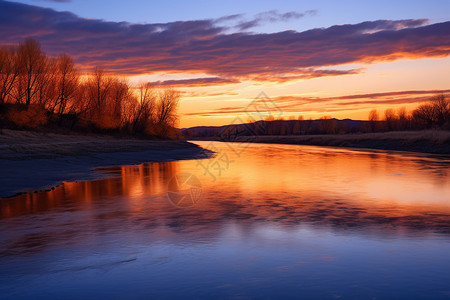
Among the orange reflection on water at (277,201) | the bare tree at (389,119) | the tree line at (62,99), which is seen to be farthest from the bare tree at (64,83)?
the bare tree at (389,119)

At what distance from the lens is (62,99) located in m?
58.0

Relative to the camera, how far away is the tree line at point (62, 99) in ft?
166

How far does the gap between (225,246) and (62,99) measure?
56053 millimetres

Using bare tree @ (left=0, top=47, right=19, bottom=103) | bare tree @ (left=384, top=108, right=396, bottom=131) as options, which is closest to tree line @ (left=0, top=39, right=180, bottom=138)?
bare tree @ (left=0, top=47, right=19, bottom=103)

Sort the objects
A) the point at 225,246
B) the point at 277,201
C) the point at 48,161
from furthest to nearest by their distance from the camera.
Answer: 1. the point at 48,161
2. the point at 277,201
3. the point at 225,246

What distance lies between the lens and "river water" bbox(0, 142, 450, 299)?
6426 millimetres

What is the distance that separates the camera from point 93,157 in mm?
33438

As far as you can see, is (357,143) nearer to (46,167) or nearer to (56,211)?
(46,167)

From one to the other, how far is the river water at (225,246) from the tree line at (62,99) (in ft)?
135

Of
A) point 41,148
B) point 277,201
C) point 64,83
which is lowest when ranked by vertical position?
point 277,201

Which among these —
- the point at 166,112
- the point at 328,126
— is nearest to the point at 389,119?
the point at 328,126

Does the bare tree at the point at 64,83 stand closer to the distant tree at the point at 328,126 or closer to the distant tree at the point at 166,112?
the distant tree at the point at 166,112

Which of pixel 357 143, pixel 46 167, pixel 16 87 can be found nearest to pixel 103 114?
pixel 16 87

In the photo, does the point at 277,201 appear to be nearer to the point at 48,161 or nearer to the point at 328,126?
the point at 48,161
